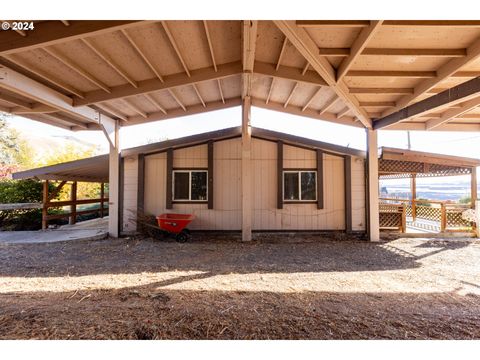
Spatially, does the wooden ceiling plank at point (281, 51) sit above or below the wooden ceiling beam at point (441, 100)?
above

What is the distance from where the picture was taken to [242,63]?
208 inches

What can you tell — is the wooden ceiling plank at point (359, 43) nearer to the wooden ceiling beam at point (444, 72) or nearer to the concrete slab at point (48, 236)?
the wooden ceiling beam at point (444, 72)

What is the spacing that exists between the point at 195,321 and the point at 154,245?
4.26 metres

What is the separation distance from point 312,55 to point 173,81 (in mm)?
3025

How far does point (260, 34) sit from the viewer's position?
428 cm

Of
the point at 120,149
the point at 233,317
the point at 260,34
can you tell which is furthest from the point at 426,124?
the point at 120,149

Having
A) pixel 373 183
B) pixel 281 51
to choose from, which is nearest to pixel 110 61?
pixel 281 51

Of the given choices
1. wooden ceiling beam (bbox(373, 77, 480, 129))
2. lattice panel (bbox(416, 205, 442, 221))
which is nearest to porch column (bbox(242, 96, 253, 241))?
wooden ceiling beam (bbox(373, 77, 480, 129))

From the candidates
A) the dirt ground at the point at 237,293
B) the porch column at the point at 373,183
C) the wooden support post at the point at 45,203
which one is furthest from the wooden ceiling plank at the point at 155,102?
the porch column at the point at 373,183

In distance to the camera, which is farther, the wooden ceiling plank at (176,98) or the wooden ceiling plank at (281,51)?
the wooden ceiling plank at (176,98)

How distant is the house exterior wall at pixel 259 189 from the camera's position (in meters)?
7.87

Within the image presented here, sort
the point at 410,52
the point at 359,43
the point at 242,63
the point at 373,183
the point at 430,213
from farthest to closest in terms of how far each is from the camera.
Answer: the point at 430,213 → the point at 373,183 → the point at 242,63 → the point at 410,52 → the point at 359,43

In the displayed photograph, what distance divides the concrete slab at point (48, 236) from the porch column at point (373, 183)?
25.7 ft

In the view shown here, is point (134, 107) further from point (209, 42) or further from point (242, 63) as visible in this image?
point (209, 42)
